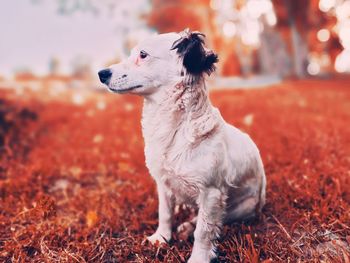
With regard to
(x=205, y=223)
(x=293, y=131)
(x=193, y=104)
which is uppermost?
(x=193, y=104)

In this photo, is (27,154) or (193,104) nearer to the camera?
(193,104)

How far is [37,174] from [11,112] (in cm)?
325

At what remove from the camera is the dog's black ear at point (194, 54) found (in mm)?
2637

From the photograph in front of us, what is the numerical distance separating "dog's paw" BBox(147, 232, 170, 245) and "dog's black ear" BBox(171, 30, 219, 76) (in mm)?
1352

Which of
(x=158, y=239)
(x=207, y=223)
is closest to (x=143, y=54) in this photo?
(x=207, y=223)

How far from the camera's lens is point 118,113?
28.4 feet

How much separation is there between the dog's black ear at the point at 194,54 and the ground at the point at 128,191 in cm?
129

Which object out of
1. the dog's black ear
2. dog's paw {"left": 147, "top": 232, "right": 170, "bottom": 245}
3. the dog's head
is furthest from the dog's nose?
dog's paw {"left": 147, "top": 232, "right": 170, "bottom": 245}

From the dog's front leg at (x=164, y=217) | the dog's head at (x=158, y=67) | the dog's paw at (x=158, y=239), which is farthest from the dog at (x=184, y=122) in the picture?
the dog's paw at (x=158, y=239)

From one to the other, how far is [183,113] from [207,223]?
0.80 m

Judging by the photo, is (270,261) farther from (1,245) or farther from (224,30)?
(224,30)

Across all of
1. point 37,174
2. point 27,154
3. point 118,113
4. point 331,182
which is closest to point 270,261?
point 331,182

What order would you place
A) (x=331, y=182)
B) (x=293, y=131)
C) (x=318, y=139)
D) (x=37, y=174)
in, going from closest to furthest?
1. (x=331, y=182)
2. (x=37, y=174)
3. (x=318, y=139)
4. (x=293, y=131)

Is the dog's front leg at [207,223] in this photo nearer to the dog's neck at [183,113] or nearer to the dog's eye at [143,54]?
the dog's neck at [183,113]
